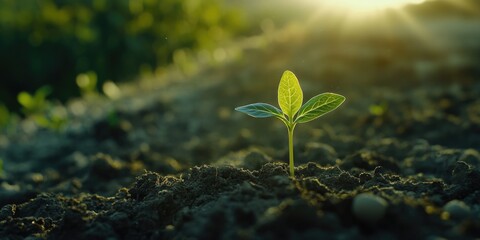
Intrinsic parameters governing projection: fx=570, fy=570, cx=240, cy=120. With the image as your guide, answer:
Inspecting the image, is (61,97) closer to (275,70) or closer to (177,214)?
(275,70)

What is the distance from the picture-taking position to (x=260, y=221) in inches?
54.4

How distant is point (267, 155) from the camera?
3.08 meters

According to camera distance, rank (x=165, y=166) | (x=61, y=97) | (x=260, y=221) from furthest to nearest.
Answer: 1. (x=61, y=97)
2. (x=165, y=166)
3. (x=260, y=221)

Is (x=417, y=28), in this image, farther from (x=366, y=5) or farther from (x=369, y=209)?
(x=369, y=209)

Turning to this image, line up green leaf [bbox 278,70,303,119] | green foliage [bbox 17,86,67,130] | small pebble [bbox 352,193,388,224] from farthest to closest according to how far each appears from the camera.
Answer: green foliage [bbox 17,86,67,130] < green leaf [bbox 278,70,303,119] < small pebble [bbox 352,193,388,224]

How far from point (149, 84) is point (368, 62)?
2229mm

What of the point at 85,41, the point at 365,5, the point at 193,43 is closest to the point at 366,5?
the point at 365,5

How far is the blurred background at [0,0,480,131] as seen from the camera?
487 cm

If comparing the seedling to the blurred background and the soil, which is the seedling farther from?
the blurred background

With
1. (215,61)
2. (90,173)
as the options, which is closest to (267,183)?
(90,173)

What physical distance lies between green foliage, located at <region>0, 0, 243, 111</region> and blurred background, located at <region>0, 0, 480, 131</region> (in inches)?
0.5

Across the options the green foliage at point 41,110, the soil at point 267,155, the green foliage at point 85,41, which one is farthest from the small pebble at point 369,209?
the green foliage at point 85,41

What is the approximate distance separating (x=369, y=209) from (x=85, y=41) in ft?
18.3

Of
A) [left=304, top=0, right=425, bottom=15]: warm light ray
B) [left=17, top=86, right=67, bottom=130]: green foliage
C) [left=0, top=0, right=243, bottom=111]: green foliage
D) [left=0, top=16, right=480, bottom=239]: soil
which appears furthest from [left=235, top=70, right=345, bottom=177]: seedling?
[left=0, top=0, right=243, bottom=111]: green foliage
